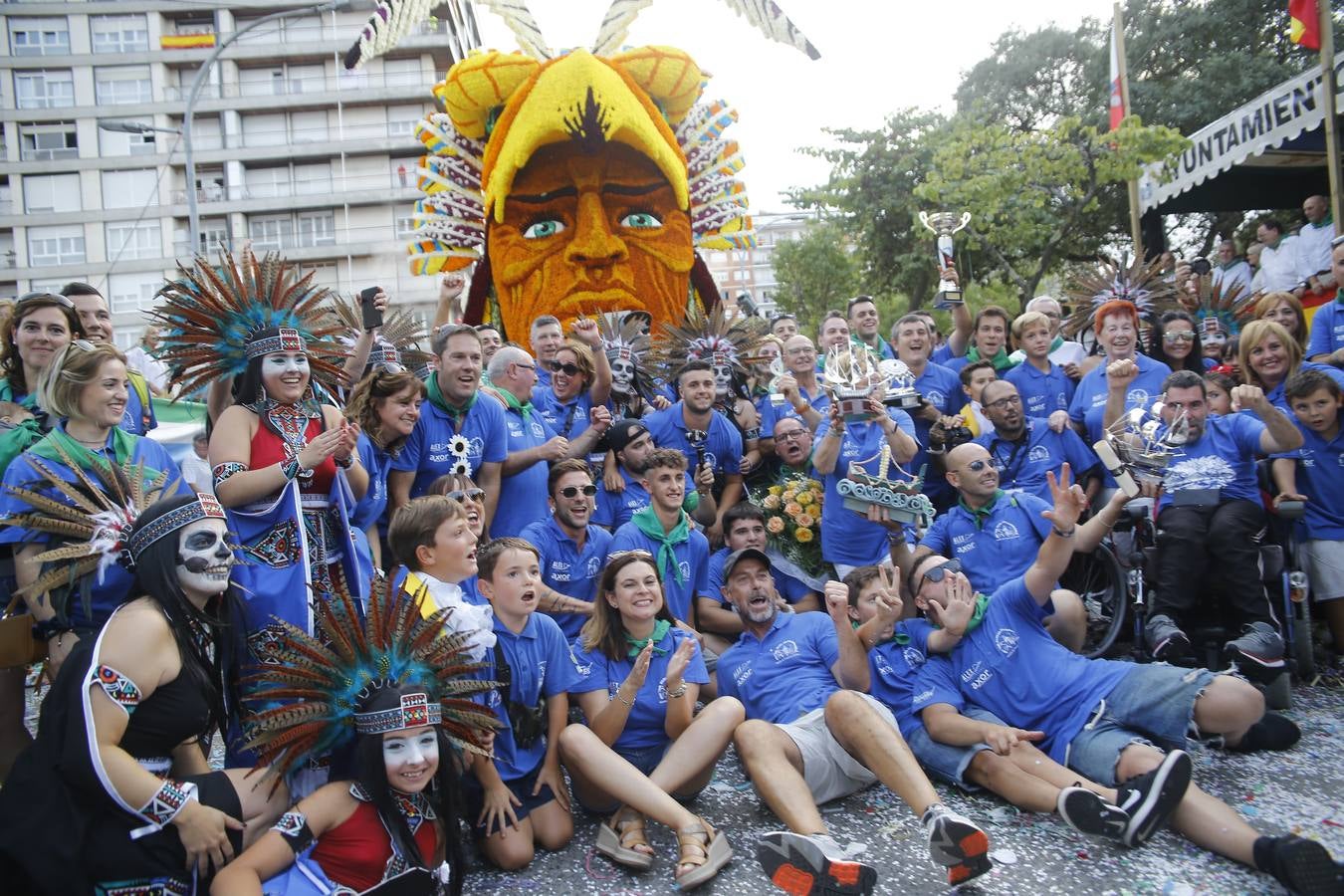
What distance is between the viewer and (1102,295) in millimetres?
6422

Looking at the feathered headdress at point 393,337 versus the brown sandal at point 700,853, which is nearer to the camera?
the brown sandal at point 700,853

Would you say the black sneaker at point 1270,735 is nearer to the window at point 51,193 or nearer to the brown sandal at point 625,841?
the brown sandal at point 625,841

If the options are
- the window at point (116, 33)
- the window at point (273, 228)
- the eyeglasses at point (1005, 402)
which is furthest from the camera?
the window at point (116, 33)

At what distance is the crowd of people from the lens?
2.86 meters

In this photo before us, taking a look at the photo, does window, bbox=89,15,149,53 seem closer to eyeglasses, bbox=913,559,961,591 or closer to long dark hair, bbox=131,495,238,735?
long dark hair, bbox=131,495,238,735

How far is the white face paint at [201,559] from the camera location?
9.61ft

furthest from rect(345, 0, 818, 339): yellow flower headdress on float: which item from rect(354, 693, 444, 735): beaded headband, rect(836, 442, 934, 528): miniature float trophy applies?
rect(354, 693, 444, 735): beaded headband

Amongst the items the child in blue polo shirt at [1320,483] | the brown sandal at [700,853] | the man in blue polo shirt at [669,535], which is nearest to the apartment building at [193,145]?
the man in blue polo shirt at [669,535]

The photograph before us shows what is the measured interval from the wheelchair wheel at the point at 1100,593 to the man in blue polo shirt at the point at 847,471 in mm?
1011

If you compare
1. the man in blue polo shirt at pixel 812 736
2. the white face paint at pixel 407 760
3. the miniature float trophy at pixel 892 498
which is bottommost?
the man in blue polo shirt at pixel 812 736

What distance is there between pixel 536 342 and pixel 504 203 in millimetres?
1963

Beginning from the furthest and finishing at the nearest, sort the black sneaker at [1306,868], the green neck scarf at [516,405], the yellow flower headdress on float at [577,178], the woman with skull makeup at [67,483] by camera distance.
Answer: the yellow flower headdress on float at [577,178] < the green neck scarf at [516,405] < the woman with skull makeup at [67,483] < the black sneaker at [1306,868]

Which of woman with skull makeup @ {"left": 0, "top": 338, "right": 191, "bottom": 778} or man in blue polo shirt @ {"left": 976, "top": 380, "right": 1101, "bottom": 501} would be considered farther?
man in blue polo shirt @ {"left": 976, "top": 380, "right": 1101, "bottom": 501}

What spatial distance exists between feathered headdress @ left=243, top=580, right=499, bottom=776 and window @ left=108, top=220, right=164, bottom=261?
36765 millimetres
